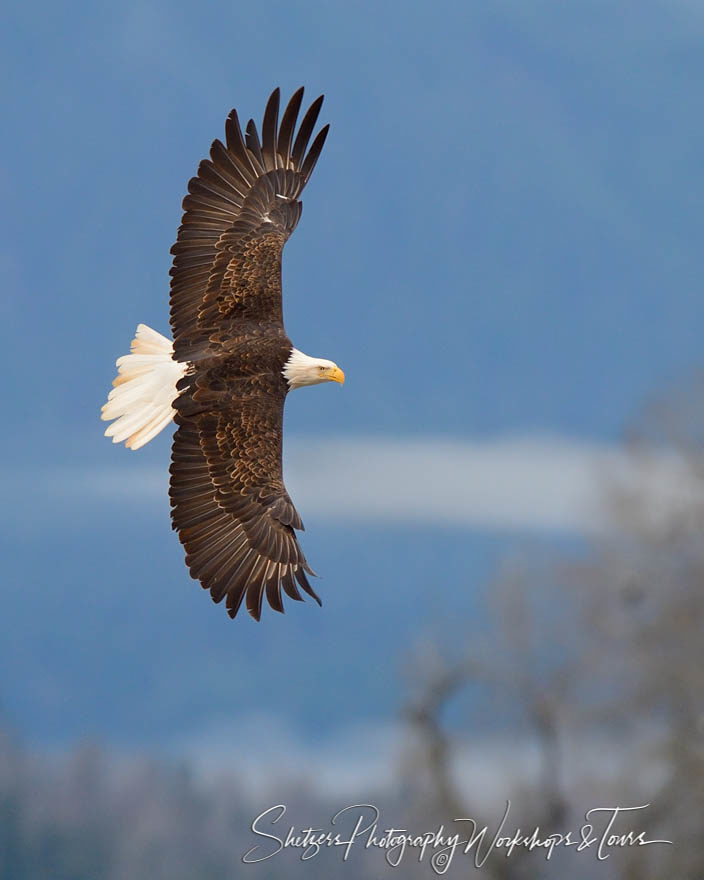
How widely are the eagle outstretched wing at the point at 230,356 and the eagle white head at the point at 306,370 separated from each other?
0.23ft

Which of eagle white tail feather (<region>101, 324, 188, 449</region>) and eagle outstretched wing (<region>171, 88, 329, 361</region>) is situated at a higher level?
eagle outstretched wing (<region>171, 88, 329, 361</region>)

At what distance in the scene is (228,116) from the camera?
7.08 metres

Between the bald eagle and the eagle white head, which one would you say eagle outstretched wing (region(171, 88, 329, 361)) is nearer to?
the bald eagle

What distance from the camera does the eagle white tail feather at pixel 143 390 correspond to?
682cm

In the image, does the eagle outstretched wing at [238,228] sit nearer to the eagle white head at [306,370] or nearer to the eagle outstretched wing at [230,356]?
the eagle outstretched wing at [230,356]

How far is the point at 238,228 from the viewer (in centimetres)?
703

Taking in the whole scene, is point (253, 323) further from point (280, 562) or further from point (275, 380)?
point (280, 562)

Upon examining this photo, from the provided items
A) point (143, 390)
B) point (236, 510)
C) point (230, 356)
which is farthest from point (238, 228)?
point (236, 510)

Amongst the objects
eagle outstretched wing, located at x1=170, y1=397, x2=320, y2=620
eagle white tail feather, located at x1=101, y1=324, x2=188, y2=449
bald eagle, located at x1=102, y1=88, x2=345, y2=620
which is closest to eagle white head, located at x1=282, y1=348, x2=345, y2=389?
bald eagle, located at x1=102, y1=88, x2=345, y2=620

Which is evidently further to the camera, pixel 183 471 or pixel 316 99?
pixel 316 99

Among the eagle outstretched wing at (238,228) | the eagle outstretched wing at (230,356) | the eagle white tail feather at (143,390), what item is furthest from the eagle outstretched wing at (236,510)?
the eagle outstretched wing at (238,228)

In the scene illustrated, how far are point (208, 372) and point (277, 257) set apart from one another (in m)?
0.69

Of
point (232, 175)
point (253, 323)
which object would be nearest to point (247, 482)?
point (253, 323)

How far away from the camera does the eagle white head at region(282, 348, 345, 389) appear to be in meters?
6.88
